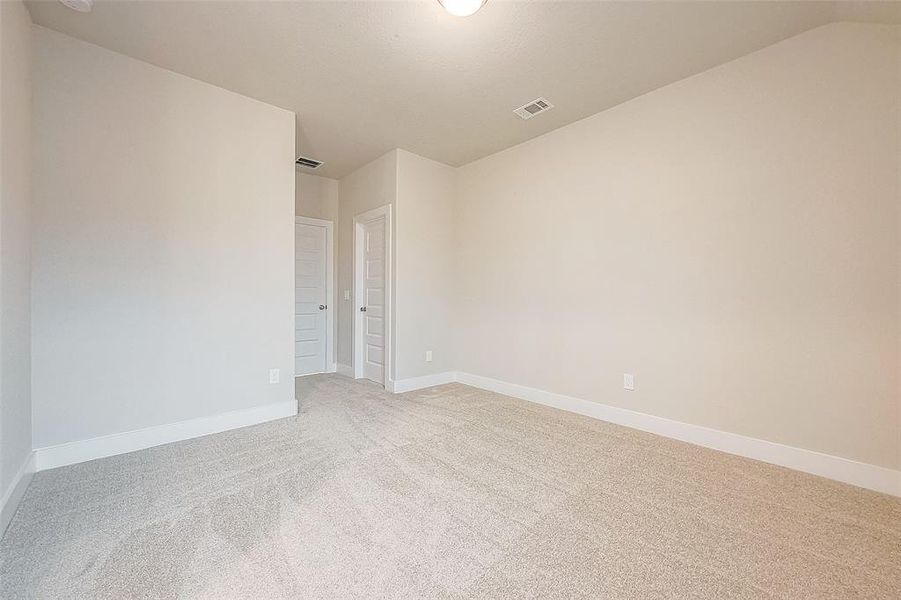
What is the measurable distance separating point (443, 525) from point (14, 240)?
276 centimetres

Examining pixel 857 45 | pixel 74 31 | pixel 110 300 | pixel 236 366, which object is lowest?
pixel 236 366

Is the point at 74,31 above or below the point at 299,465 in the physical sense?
above

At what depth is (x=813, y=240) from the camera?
7.31 ft

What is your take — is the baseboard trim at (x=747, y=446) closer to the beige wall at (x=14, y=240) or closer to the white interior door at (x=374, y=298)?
the white interior door at (x=374, y=298)

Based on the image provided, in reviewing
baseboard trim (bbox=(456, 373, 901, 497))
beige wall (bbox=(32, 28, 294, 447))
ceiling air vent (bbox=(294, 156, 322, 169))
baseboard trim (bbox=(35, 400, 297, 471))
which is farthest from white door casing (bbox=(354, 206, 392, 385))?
baseboard trim (bbox=(456, 373, 901, 497))

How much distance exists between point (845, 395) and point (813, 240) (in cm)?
99

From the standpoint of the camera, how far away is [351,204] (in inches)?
193

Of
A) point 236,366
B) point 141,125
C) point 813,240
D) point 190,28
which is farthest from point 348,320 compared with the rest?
point 813,240

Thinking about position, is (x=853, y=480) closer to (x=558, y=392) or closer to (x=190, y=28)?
(x=558, y=392)

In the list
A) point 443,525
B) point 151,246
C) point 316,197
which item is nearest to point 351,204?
point 316,197

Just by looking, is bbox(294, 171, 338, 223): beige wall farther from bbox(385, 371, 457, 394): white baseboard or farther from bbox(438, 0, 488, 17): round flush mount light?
bbox(438, 0, 488, 17): round flush mount light

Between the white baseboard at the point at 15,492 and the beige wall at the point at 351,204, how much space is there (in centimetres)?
297

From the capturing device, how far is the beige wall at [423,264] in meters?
4.13

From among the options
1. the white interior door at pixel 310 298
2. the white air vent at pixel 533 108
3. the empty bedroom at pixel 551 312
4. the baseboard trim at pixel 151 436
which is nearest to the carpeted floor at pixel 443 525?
the empty bedroom at pixel 551 312
